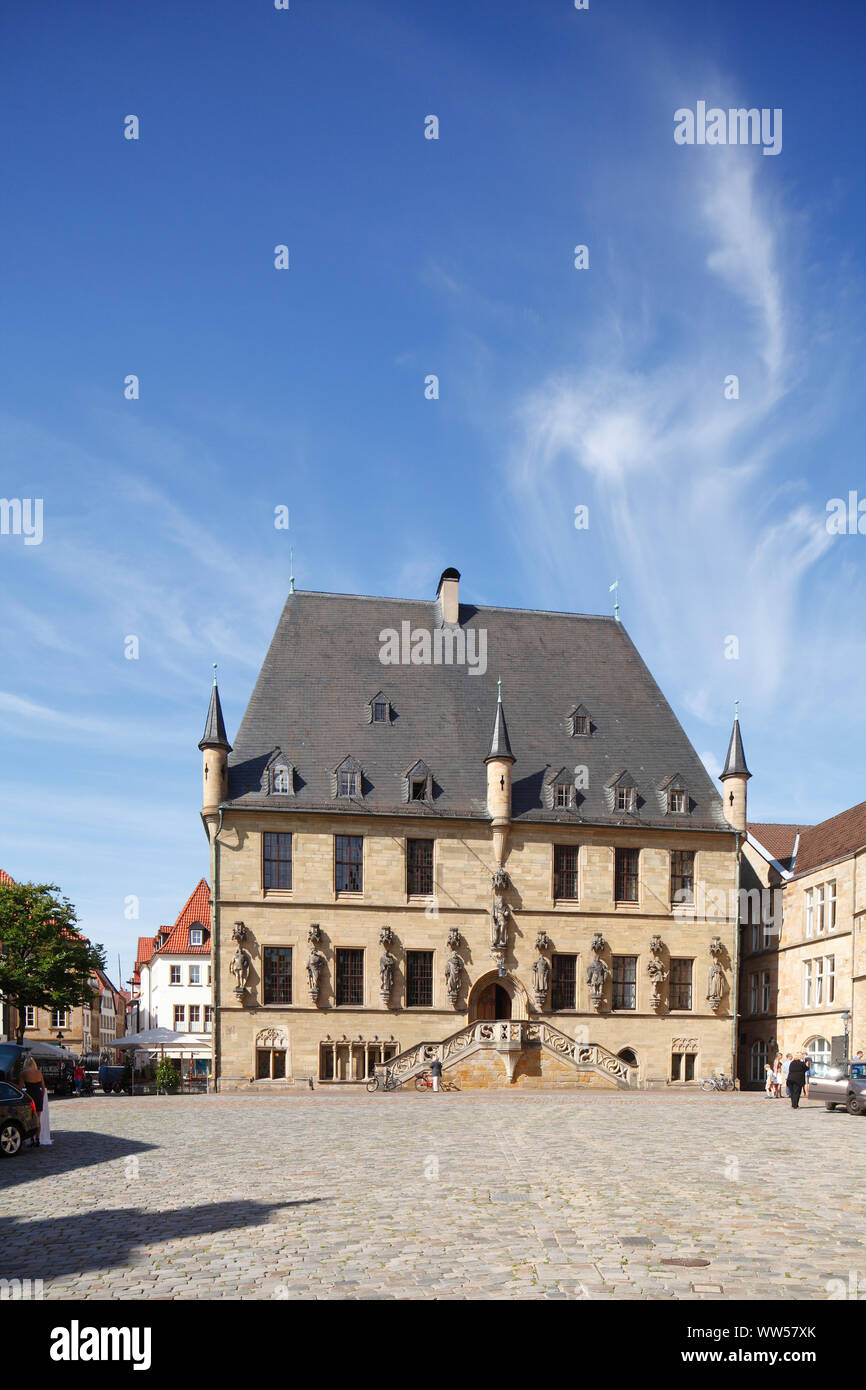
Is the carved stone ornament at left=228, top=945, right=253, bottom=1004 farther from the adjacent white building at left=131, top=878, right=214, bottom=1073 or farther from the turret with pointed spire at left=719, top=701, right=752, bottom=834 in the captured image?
the adjacent white building at left=131, top=878, right=214, bottom=1073

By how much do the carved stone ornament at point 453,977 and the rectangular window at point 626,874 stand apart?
6340mm

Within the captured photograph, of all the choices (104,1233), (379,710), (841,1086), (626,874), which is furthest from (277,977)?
(104,1233)

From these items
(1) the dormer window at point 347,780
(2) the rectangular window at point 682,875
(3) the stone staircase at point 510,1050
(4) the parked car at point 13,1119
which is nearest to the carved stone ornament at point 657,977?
(2) the rectangular window at point 682,875

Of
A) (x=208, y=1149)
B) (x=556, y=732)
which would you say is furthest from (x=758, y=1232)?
(x=556, y=732)

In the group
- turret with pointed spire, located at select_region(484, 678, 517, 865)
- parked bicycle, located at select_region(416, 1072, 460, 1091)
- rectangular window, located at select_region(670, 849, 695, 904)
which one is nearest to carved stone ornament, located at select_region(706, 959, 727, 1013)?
rectangular window, located at select_region(670, 849, 695, 904)

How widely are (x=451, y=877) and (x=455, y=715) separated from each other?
6.40 m

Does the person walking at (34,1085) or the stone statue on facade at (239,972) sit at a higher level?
the person walking at (34,1085)

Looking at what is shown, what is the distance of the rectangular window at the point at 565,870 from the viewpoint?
132 feet

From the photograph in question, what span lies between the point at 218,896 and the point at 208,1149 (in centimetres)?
2043

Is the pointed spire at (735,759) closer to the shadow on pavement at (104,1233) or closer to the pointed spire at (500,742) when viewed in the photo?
the pointed spire at (500,742)
